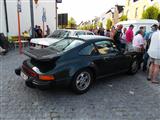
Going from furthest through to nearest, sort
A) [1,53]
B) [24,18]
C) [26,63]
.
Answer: [24,18], [1,53], [26,63]

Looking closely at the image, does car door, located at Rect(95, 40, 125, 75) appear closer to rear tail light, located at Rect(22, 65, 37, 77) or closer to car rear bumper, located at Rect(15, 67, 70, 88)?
car rear bumper, located at Rect(15, 67, 70, 88)

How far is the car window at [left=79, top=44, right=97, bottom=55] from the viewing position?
498cm

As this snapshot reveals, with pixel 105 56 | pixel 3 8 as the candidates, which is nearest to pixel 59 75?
pixel 105 56

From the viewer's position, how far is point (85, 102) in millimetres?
4410

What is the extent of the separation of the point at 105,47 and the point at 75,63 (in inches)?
54.0

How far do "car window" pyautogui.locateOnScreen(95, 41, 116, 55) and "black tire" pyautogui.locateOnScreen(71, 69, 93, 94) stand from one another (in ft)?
2.53

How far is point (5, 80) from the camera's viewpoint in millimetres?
5855

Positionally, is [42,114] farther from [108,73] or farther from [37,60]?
[108,73]

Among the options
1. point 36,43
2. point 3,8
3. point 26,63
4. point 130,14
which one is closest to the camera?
point 26,63

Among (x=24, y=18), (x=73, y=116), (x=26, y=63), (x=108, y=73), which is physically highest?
(x=24, y=18)

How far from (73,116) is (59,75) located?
98 cm

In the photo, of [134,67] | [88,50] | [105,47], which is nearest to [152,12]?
[134,67]

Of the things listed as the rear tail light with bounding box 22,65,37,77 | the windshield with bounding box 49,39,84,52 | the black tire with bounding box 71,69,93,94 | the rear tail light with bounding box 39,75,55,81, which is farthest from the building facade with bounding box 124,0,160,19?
the rear tail light with bounding box 39,75,55,81

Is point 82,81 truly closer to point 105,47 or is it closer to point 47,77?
point 47,77
